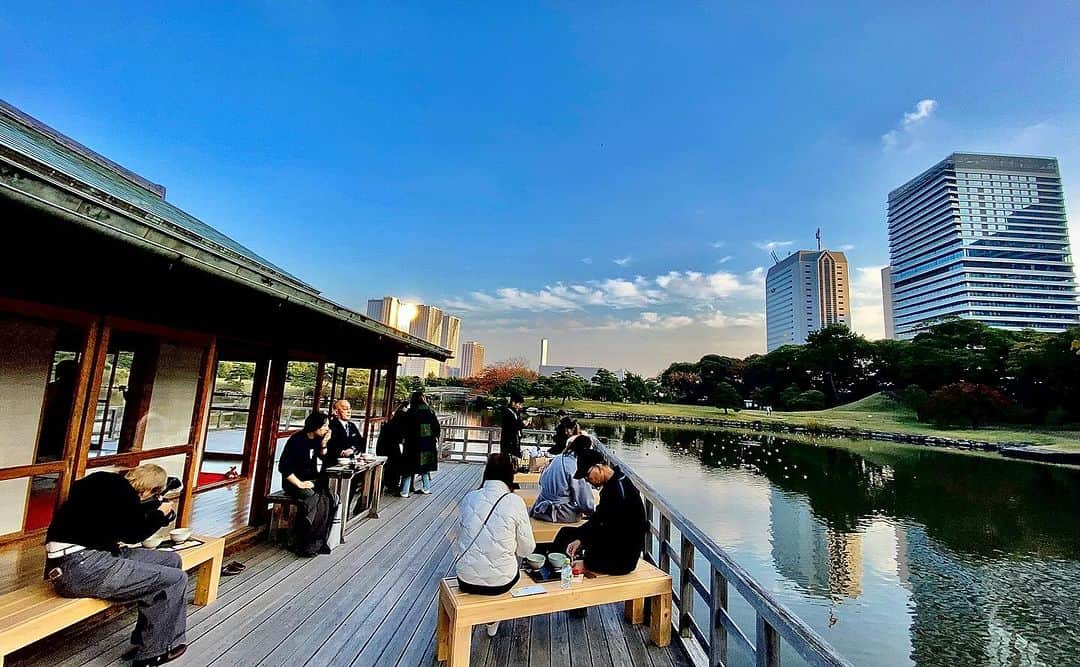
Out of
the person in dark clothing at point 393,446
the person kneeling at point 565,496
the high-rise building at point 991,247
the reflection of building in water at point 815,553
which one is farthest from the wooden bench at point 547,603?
the high-rise building at point 991,247

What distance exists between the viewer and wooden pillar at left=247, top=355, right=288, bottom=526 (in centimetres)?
413

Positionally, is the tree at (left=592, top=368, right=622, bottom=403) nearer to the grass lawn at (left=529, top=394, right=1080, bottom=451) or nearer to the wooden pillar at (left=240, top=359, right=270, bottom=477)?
the grass lawn at (left=529, top=394, right=1080, bottom=451)

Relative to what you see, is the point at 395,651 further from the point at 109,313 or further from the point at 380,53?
the point at 380,53

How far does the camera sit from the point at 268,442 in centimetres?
427

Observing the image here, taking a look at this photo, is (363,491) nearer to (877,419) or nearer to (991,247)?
(877,419)

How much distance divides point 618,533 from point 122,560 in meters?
2.62

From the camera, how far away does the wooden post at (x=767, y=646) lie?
5.74 ft

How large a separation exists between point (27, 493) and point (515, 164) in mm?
21188

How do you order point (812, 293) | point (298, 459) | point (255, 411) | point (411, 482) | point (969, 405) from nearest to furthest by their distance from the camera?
point (298, 459) < point (255, 411) < point (411, 482) < point (969, 405) < point (812, 293)

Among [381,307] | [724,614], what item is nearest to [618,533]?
[724,614]

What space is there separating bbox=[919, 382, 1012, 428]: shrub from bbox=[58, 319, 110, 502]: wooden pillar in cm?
4528

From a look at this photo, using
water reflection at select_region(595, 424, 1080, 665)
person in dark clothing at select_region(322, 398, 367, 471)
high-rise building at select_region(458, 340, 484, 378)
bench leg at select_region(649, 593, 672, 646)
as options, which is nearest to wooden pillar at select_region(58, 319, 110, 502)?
person in dark clothing at select_region(322, 398, 367, 471)

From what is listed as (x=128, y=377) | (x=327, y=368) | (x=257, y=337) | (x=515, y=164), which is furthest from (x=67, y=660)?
(x=515, y=164)

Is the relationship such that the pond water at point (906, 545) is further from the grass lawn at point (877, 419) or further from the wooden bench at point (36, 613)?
the grass lawn at point (877, 419)
